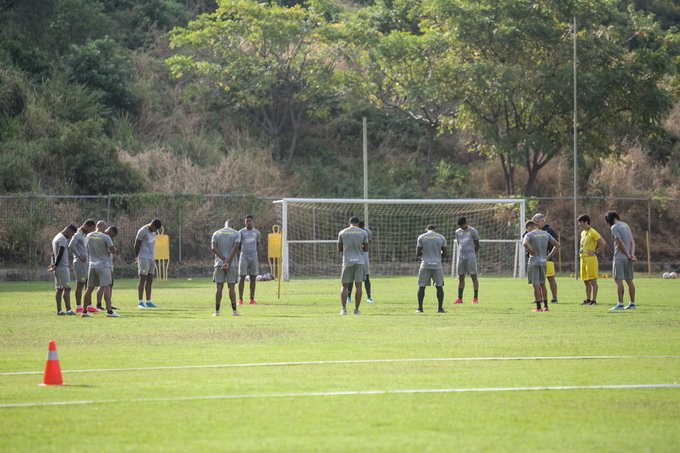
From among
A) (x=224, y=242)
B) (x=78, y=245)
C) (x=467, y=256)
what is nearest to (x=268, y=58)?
(x=467, y=256)

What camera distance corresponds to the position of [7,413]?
34.6ft

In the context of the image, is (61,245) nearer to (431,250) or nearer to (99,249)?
(99,249)

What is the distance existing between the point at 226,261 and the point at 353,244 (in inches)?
106

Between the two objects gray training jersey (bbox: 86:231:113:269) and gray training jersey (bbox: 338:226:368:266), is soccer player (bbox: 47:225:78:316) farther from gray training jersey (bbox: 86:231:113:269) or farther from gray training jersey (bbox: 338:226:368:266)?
gray training jersey (bbox: 338:226:368:266)

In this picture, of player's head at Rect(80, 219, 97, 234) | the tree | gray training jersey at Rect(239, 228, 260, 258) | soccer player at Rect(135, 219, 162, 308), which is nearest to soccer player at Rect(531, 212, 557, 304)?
gray training jersey at Rect(239, 228, 260, 258)

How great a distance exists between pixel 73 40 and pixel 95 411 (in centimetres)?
5238

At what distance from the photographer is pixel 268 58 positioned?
54.0 m

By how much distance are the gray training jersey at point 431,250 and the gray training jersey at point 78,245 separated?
288 inches

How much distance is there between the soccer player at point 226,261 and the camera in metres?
22.9

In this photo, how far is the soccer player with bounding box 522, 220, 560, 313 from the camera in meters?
24.0

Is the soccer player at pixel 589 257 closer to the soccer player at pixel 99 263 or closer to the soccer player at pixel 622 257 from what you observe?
the soccer player at pixel 622 257

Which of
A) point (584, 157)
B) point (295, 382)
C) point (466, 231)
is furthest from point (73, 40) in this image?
point (295, 382)

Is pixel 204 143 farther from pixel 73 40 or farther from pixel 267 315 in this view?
pixel 267 315

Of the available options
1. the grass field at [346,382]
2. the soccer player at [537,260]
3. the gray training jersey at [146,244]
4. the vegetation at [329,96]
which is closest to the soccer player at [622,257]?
the grass field at [346,382]
